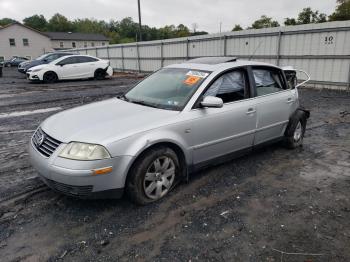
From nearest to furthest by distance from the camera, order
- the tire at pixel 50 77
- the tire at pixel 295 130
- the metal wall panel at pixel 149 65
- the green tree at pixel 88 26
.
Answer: the tire at pixel 295 130 → the tire at pixel 50 77 → the metal wall panel at pixel 149 65 → the green tree at pixel 88 26

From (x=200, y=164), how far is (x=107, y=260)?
172 cm

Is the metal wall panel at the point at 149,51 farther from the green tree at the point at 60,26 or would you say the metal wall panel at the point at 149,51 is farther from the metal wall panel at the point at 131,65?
the green tree at the point at 60,26

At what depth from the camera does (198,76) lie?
13.0 ft

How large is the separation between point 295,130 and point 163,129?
2.82 meters

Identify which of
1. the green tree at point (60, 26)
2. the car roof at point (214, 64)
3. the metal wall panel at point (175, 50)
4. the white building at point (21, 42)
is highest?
the green tree at point (60, 26)

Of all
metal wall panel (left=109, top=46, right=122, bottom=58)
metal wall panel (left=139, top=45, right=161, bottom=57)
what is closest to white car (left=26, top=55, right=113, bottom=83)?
metal wall panel (left=139, top=45, right=161, bottom=57)

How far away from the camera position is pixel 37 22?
99.4 meters

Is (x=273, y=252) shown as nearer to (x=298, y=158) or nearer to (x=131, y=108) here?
(x=131, y=108)

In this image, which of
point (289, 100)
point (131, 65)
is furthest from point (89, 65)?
point (289, 100)

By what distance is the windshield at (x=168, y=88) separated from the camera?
3766 millimetres

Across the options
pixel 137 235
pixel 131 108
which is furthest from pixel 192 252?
pixel 131 108

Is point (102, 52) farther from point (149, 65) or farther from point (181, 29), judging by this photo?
point (181, 29)

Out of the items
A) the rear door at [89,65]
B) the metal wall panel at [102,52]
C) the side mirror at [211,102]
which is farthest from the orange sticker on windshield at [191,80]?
the metal wall panel at [102,52]

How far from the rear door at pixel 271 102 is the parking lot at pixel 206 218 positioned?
0.48 m
